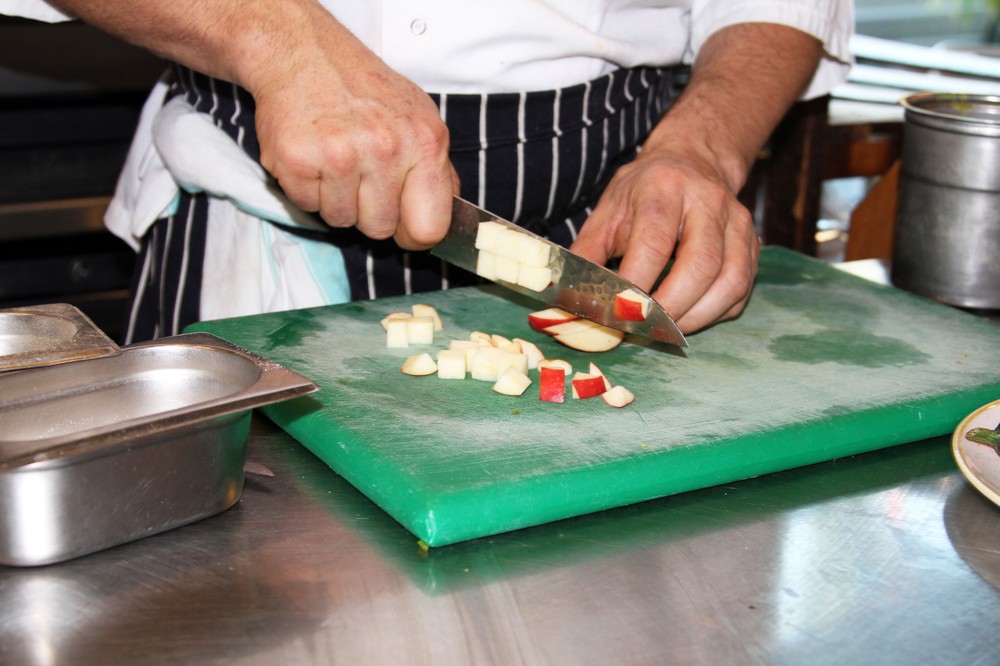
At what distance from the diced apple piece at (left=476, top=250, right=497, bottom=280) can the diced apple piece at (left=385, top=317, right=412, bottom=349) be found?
14cm

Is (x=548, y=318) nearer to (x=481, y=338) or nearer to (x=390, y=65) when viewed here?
(x=481, y=338)

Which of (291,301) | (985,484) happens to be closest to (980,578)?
(985,484)

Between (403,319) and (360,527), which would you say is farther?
(403,319)

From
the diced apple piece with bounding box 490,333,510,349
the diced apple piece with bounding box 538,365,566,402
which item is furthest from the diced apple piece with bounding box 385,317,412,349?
the diced apple piece with bounding box 538,365,566,402

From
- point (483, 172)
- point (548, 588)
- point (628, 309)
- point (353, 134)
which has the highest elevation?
point (353, 134)

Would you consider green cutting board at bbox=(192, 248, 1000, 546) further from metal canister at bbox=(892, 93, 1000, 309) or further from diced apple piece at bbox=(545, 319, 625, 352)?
metal canister at bbox=(892, 93, 1000, 309)

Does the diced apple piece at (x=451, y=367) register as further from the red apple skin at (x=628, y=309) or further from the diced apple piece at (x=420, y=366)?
the red apple skin at (x=628, y=309)

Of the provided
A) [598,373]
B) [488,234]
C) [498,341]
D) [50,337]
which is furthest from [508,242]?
[50,337]

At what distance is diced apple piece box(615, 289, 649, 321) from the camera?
4.70 feet

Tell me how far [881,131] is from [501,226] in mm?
1676

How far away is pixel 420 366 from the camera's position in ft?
4.55

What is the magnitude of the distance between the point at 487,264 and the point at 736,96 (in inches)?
25.6

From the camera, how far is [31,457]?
84cm

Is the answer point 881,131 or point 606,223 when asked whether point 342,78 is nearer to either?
point 606,223
